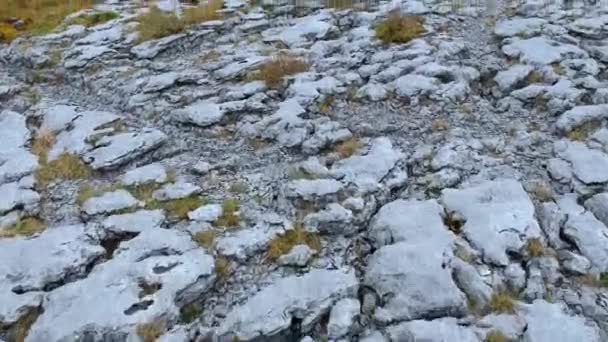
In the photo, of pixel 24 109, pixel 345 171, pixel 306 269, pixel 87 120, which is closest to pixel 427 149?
pixel 345 171

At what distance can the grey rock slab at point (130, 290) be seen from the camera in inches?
188

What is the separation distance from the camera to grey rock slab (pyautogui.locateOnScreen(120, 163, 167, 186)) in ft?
21.7

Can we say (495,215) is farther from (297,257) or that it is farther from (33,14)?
(33,14)

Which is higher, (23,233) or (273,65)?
(273,65)

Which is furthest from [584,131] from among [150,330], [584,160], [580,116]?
[150,330]

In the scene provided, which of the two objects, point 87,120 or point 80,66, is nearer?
point 87,120

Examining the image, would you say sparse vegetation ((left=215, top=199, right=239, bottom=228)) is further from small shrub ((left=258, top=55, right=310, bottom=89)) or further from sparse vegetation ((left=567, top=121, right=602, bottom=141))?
sparse vegetation ((left=567, top=121, right=602, bottom=141))

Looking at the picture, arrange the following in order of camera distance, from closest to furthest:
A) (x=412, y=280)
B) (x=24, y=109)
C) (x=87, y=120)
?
(x=412, y=280), (x=87, y=120), (x=24, y=109)

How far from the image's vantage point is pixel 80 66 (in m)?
9.73

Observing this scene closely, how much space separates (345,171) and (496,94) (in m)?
3.01

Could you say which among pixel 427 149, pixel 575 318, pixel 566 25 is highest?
pixel 566 25

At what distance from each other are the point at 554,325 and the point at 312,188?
2717 mm

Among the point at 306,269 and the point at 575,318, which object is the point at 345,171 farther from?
the point at 575,318

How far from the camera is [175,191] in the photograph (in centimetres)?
643
